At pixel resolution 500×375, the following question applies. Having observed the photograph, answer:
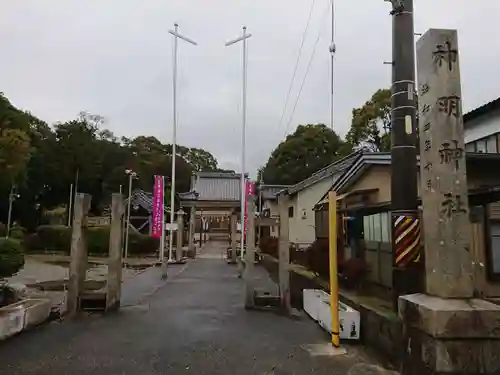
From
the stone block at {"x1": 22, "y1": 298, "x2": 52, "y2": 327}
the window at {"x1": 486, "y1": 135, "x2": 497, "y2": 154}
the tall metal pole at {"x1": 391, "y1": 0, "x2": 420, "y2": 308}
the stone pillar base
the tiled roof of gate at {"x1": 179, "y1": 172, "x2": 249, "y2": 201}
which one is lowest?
the stone block at {"x1": 22, "y1": 298, "x2": 52, "y2": 327}

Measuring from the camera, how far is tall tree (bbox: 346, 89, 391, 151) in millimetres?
31453

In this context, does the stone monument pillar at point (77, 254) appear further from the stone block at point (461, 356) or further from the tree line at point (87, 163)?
the tree line at point (87, 163)

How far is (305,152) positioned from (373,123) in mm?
13019

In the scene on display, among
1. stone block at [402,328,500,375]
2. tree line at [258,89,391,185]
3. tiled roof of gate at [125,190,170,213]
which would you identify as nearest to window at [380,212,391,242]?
stone block at [402,328,500,375]

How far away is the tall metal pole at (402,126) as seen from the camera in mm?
6785

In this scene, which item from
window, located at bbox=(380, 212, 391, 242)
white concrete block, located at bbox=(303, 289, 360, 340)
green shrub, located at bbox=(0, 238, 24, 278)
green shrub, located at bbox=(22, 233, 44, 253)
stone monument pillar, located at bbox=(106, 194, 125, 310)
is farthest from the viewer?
green shrub, located at bbox=(22, 233, 44, 253)

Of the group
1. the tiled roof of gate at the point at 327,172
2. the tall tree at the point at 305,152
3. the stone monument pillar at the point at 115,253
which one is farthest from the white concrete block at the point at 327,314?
the tall tree at the point at 305,152

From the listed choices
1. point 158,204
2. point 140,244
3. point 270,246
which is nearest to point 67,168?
point 140,244

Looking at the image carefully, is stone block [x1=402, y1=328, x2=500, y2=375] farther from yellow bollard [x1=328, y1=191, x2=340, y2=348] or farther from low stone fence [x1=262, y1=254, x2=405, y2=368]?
yellow bollard [x1=328, y1=191, x2=340, y2=348]

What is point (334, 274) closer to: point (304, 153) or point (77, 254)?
point (77, 254)

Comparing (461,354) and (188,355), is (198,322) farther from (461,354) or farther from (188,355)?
(461,354)

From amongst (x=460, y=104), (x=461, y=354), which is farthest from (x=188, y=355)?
(x=460, y=104)

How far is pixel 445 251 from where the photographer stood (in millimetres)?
5641

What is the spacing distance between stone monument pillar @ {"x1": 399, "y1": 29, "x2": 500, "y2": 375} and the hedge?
103ft
